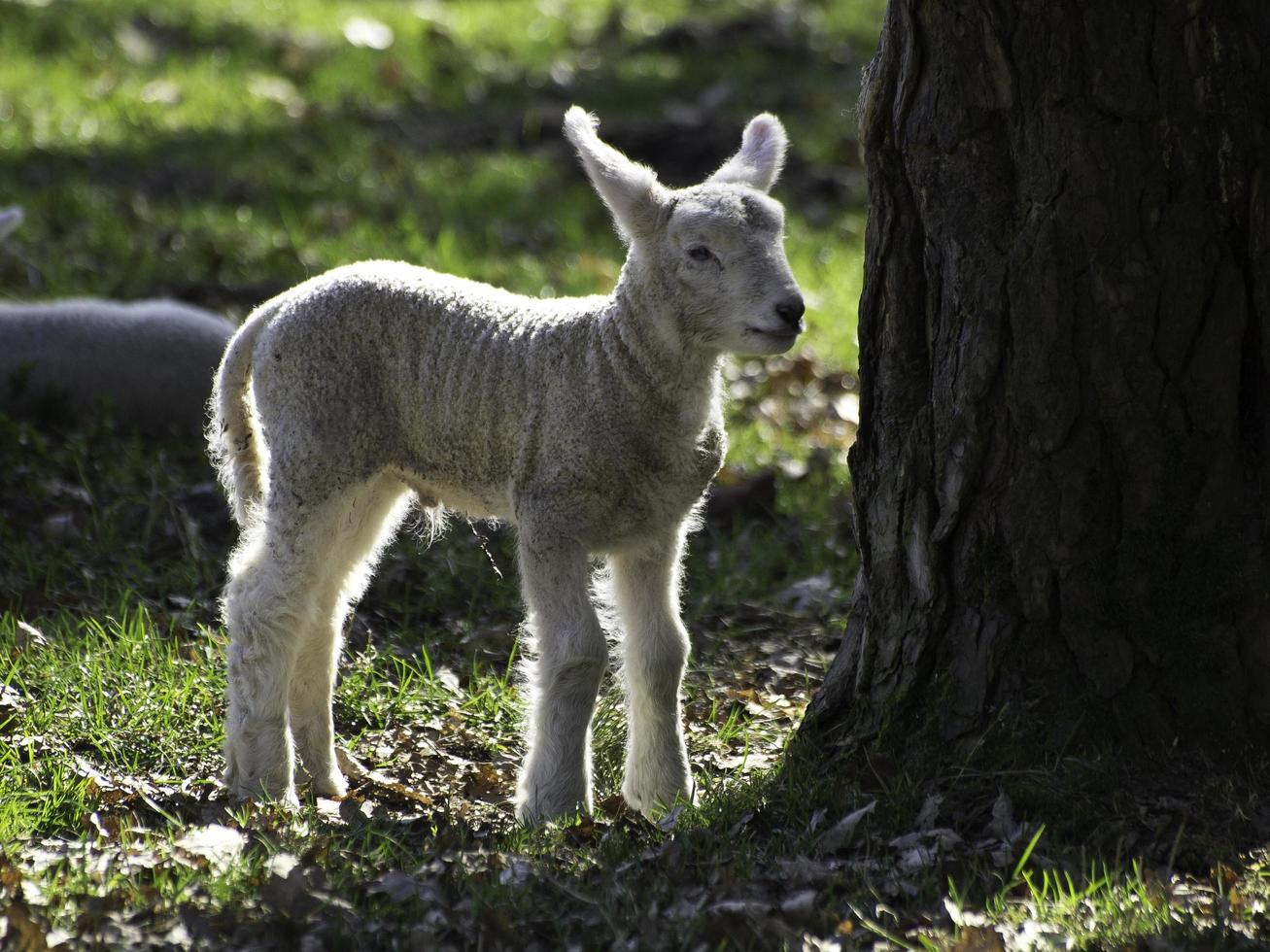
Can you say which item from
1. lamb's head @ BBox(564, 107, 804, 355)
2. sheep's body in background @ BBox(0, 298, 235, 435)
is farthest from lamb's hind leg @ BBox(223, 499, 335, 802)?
sheep's body in background @ BBox(0, 298, 235, 435)

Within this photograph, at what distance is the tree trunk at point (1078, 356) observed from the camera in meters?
3.66

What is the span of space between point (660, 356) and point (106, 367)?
388 cm

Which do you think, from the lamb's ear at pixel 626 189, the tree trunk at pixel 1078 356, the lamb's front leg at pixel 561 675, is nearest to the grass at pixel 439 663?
the lamb's front leg at pixel 561 675

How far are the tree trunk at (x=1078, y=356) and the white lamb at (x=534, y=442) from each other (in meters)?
0.45

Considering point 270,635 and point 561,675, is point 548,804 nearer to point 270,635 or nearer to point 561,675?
point 561,675

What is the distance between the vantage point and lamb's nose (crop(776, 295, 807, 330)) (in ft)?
12.8

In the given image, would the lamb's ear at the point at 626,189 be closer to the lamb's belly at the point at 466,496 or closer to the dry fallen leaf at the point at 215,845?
the lamb's belly at the point at 466,496

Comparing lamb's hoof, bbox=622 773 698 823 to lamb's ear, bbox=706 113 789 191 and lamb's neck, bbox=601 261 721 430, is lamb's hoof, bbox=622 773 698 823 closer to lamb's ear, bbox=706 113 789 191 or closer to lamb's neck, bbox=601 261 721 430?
lamb's neck, bbox=601 261 721 430

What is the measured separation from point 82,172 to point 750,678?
6.35m

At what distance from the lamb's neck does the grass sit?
1003mm

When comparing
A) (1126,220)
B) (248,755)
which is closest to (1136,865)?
(1126,220)

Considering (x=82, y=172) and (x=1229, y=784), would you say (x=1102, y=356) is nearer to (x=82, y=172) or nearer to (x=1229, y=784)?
(x=1229, y=784)

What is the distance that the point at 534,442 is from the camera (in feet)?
13.8

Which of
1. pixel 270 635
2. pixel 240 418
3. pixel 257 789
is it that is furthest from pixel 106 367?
pixel 257 789
